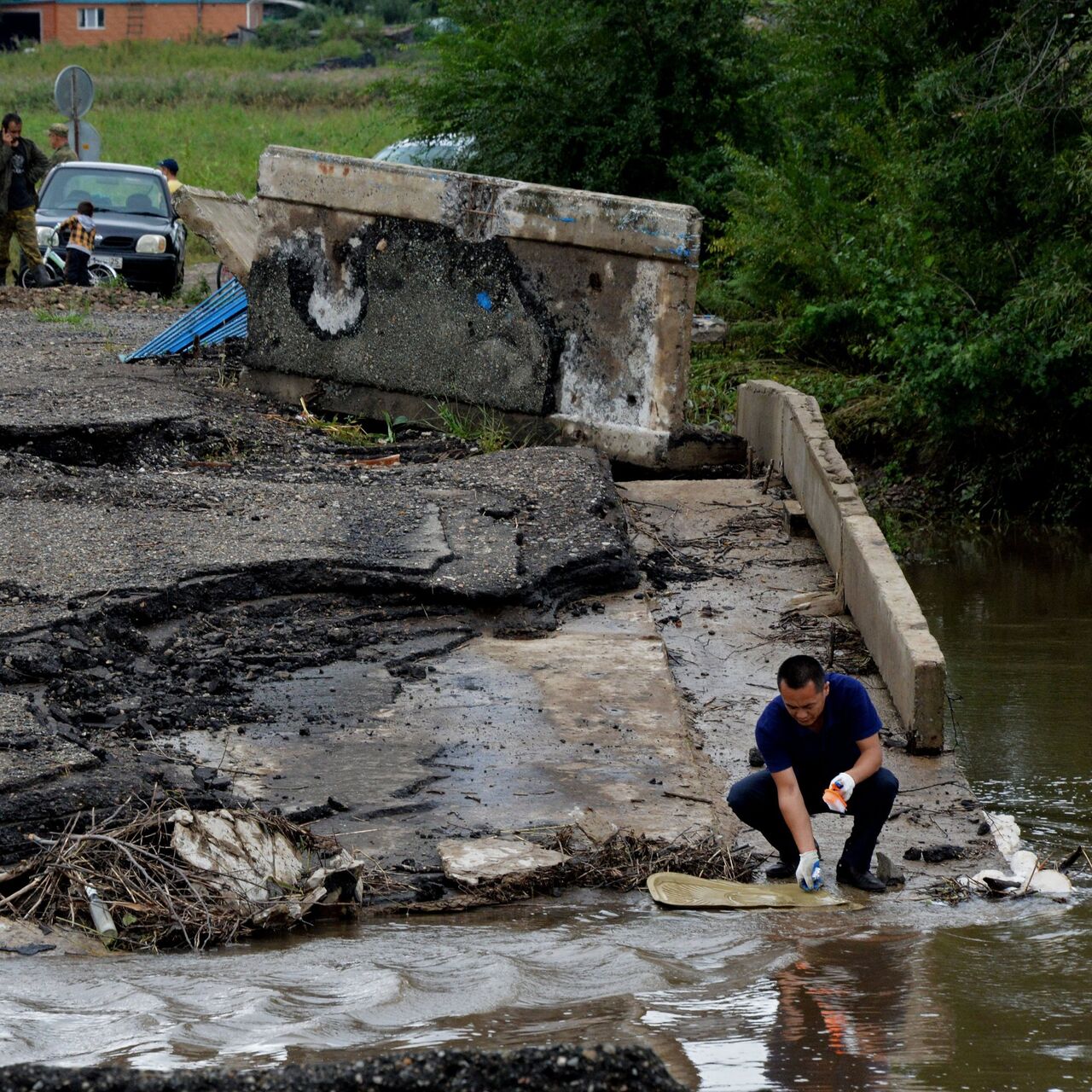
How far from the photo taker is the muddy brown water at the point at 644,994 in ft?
11.6

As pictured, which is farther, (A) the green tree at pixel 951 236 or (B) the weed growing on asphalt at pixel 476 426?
(A) the green tree at pixel 951 236

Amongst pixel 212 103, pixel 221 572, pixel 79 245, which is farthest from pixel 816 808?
pixel 212 103

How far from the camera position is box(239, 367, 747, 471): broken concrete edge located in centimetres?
993

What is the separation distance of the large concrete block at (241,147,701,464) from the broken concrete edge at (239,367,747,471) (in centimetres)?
2

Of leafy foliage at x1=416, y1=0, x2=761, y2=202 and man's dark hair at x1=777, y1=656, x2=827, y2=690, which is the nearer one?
man's dark hair at x1=777, y1=656, x2=827, y2=690

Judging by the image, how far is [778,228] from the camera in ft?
44.3

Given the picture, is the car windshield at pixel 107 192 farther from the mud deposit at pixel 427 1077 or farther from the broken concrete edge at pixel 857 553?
the mud deposit at pixel 427 1077

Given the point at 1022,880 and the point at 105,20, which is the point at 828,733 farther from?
the point at 105,20

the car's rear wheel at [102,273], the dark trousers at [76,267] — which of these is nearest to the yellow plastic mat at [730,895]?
the dark trousers at [76,267]

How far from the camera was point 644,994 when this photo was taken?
13.0 ft

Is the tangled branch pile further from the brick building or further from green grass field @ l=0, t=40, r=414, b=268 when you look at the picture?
the brick building

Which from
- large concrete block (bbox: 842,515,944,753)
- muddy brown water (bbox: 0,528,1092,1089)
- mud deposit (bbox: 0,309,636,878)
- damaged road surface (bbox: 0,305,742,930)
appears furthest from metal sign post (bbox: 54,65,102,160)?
A: muddy brown water (bbox: 0,528,1092,1089)

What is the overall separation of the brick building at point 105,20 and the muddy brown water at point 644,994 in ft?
197

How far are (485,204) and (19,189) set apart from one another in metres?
8.84
